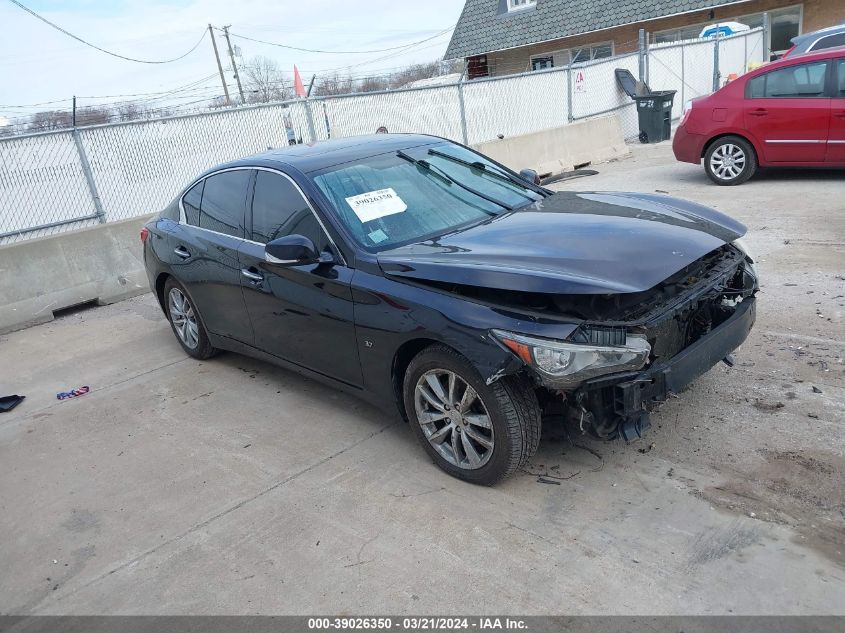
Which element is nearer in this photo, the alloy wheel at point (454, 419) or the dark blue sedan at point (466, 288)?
the dark blue sedan at point (466, 288)

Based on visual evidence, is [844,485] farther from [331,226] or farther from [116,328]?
[116,328]

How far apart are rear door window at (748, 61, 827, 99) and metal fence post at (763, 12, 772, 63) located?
14.2 meters

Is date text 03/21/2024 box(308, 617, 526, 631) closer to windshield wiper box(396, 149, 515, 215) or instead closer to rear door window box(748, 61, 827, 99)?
windshield wiper box(396, 149, 515, 215)

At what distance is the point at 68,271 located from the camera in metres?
8.13

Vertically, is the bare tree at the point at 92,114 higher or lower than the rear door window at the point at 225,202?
higher

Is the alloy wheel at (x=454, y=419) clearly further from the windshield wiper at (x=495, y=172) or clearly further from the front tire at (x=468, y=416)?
the windshield wiper at (x=495, y=172)

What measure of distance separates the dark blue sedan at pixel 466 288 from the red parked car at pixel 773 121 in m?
5.92

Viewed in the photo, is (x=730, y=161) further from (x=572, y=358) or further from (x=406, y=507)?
(x=406, y=507)

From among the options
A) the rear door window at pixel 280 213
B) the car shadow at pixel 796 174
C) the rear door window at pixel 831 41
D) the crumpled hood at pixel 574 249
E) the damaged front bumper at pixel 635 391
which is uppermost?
the rear door window at pixel 831 41

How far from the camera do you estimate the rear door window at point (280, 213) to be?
4.23 meters

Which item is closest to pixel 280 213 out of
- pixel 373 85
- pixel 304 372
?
pixel 304 372

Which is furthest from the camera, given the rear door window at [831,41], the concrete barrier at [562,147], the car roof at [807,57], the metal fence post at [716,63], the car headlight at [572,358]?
the metal fence post at [716,63]

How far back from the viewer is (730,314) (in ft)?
12.9

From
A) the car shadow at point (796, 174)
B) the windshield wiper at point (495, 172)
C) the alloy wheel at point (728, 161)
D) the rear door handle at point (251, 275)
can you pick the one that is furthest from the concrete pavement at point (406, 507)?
the car shadow at point (796, 174)
